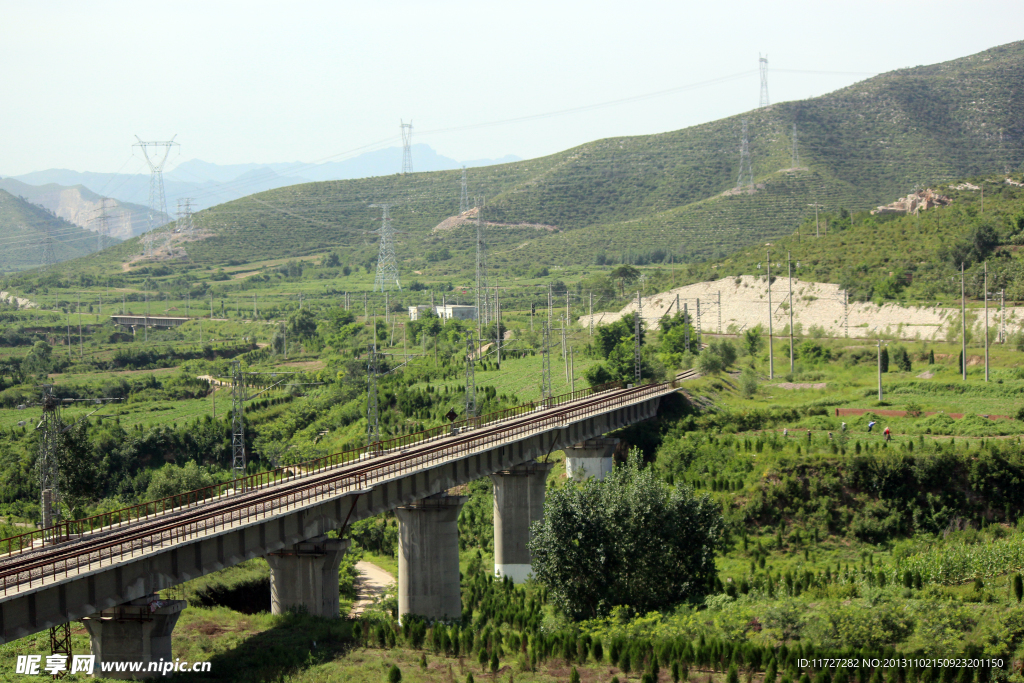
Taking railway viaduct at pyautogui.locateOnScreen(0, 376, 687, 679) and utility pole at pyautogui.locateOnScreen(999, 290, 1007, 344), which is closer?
railway viaduct at pyautogui.locateOnScreen(0, 376, 687, 679)

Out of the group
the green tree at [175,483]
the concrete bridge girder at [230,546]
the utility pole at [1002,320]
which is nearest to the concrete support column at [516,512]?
the concrete bridge girder at [230,546]

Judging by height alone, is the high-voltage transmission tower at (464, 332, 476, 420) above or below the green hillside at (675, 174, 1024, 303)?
below

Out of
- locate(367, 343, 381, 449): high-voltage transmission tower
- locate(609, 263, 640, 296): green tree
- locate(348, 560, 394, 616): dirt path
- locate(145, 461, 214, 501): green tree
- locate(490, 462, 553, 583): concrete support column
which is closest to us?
locate(348, 560, 394, 616): dirt path

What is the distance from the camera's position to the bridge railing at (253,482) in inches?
1608

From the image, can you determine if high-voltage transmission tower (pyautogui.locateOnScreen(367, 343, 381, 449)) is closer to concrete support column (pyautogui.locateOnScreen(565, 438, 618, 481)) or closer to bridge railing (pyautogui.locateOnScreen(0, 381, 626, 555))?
bridge railing (pyautogui.locateOnScreen(0, 381, 626, 555))

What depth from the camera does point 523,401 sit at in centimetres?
8131

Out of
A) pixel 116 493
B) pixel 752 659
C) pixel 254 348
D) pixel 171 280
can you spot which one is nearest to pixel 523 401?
pixel 116 493

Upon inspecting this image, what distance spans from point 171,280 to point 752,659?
550ft

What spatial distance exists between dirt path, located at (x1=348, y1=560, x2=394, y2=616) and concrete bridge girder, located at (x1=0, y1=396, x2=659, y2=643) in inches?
307

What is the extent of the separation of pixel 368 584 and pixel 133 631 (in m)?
23.3

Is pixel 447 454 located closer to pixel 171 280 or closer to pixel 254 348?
pixel 254 348

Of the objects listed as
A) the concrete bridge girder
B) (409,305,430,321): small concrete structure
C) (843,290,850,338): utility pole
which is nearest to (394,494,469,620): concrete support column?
the concrete bridge girder

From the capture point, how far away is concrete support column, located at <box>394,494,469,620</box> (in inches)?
1939

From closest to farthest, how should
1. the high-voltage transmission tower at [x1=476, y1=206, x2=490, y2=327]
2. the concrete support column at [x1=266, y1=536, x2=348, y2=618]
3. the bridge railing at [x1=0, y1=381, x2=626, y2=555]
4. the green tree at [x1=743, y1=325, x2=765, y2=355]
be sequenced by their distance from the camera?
the bridge railing at [x1=0, y1=381, x2=626, y2=555], the concrete support column at [x1=266, y1=536, x2=348, y2=618], the high-voltage transmission tower at [x1=476, y1=206, x2=490, y2=327], the green tree at [x1=743, y1=325, x2=765, y2=355]
